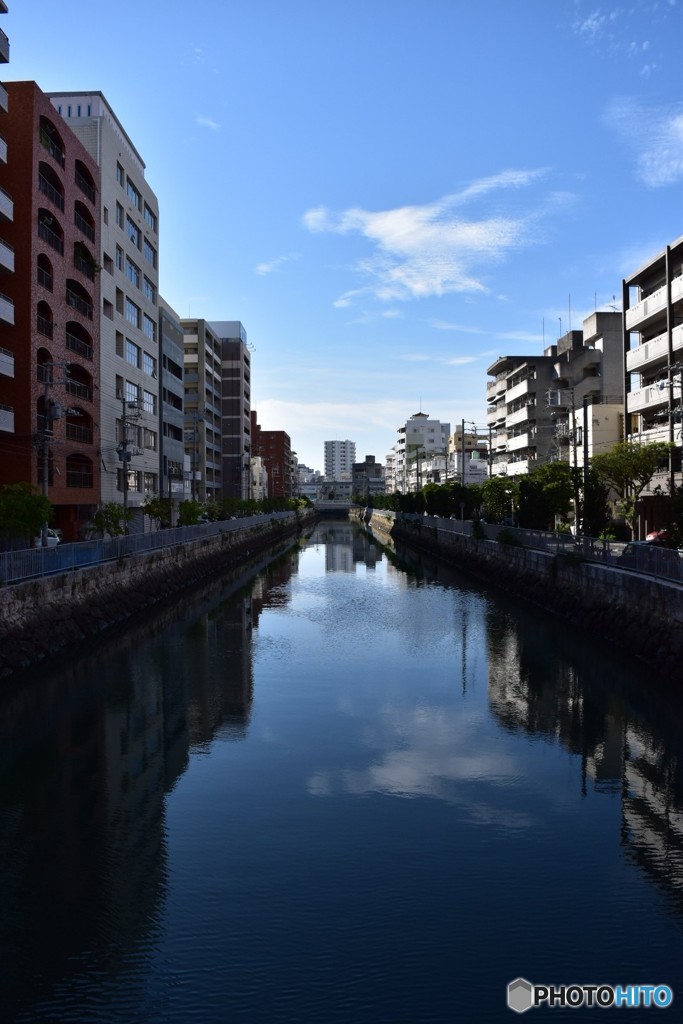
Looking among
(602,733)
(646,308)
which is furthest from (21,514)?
(646,308)

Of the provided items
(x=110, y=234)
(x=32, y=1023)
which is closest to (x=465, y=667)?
(x=32, y=1023)

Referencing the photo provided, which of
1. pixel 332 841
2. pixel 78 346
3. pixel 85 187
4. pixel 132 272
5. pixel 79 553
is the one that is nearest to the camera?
pixel 332 841

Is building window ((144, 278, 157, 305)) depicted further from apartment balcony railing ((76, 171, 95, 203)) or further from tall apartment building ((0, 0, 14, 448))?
tall apartment building ((0, 0, 14, 448))

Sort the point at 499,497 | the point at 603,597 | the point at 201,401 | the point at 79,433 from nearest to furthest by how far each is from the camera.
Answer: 1. the point at 603,597
2. the point at 79,433
3. the point at 499,497
4. the point at 201,401

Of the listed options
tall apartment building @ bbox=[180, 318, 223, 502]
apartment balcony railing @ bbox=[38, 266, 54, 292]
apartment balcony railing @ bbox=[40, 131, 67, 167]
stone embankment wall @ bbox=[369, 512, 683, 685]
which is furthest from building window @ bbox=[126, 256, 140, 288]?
stone embankment wall @ bbox=[369, 512, 683, 685]

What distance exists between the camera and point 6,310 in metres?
36.9

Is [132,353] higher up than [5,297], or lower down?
higher up

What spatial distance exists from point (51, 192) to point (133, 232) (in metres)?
17.5

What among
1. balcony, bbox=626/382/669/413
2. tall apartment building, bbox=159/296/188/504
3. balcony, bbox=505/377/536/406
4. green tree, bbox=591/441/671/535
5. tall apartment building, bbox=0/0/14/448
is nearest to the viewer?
tall apartment building, bbox=0/0/14/448

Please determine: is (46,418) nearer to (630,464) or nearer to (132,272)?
(132,272)

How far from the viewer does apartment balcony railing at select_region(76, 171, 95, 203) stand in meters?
47.3

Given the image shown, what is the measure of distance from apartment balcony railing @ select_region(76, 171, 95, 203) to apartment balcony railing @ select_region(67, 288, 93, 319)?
6.52 meters

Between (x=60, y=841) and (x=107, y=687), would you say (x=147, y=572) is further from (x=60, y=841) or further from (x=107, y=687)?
(x=60, y=841)

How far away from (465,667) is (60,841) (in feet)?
52.7
